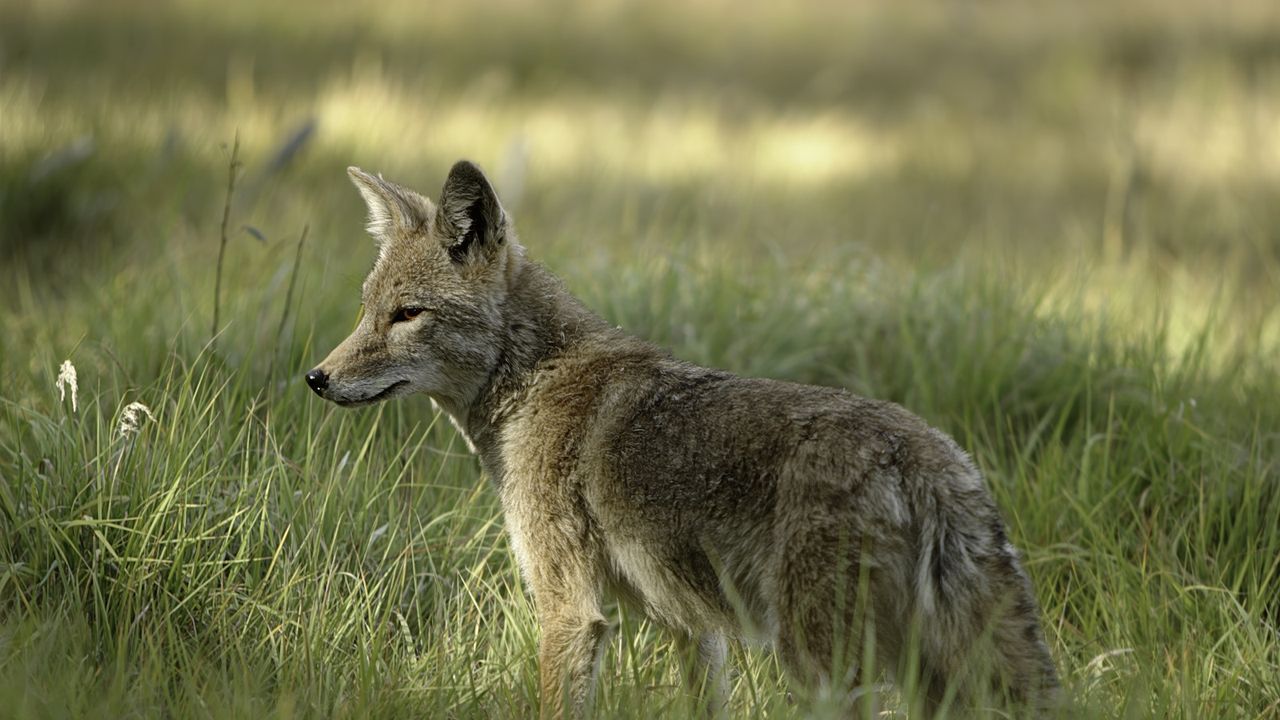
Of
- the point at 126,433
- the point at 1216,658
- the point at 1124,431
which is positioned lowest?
the point at 1216,658

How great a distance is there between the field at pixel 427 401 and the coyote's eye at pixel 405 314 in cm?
42

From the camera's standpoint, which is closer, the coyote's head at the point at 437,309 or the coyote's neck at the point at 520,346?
A: the coyote's head at the point at 437,309

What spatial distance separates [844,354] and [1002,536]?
2931mm

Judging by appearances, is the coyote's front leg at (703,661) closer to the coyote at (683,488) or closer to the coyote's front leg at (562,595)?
the coyote at (683,488)

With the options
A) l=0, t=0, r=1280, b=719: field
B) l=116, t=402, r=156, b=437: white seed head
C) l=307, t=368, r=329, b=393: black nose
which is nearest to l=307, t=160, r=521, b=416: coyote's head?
l=307, t=368, r=329, b=393: black nose

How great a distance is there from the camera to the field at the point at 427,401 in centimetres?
387

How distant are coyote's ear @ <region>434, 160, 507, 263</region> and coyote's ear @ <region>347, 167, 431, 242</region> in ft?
0.51

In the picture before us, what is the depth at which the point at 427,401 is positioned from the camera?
5574 mm

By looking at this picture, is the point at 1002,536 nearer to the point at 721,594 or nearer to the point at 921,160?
the point at 721,594

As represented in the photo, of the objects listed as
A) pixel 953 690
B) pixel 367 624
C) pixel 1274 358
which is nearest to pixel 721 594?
pixel 953 690

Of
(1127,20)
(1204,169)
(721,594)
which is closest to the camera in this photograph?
(721,594)

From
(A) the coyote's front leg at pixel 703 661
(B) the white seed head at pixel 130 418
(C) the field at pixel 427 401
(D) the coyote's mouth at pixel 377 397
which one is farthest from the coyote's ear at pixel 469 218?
(A) the coyote's front leg at pixel 703 661

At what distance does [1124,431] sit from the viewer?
5242mm

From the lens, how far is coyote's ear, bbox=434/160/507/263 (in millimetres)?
4301
